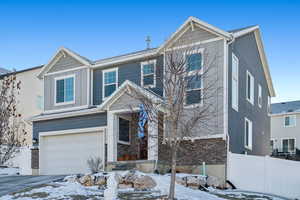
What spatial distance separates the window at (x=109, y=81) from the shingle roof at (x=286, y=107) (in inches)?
919

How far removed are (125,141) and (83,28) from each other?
703 centimetres

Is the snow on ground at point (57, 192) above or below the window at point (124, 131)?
below

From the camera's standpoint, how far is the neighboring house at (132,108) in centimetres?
1617

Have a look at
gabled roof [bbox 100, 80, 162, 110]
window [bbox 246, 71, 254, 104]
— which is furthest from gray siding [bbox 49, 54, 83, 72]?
window [bbox 246, 71, 254, 104]

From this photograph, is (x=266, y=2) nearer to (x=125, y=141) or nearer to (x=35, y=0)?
(x=125, y=141)

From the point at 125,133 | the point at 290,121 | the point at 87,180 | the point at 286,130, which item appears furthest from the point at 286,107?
the point at 87,180

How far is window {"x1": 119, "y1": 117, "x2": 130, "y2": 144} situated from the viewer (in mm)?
18422

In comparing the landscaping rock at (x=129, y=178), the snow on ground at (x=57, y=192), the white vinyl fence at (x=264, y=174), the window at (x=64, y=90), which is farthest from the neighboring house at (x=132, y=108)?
the snow on ground at (x=57, y=192)

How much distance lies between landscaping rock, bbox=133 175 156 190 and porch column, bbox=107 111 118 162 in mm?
3968

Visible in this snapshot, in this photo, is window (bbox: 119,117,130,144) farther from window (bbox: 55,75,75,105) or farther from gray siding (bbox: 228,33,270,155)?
gray siding (bbox: 228,33,270,155)

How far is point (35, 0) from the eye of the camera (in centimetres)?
1725

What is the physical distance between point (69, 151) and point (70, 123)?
5.17ft

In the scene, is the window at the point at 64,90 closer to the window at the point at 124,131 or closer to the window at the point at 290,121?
the window at the point at 124,131

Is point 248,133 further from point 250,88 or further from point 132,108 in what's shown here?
point 132,108
